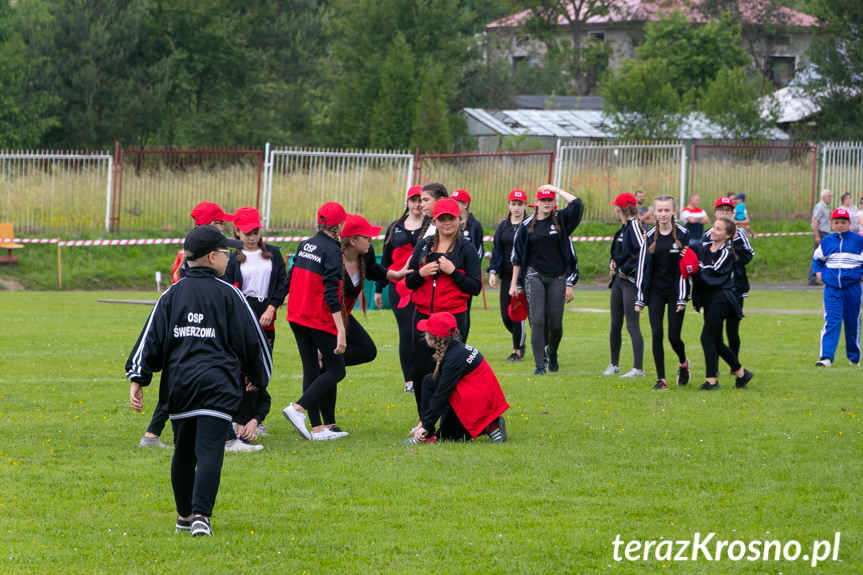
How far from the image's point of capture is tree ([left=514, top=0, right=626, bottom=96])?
6944 centimetres

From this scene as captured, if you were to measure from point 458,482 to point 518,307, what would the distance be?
5337 mm

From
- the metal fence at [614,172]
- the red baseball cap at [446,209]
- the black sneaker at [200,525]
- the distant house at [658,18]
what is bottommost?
the black sneaker at [200,525]

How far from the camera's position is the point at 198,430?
600cm

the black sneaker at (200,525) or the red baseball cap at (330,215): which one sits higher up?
the red baseball cap at (330,215)

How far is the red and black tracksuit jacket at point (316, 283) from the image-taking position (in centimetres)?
852

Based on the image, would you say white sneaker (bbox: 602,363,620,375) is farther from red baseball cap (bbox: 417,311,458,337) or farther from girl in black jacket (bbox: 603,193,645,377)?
red baseball cap (bbox: 417,311,458,337)

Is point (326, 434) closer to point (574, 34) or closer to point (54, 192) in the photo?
point (54, 192)

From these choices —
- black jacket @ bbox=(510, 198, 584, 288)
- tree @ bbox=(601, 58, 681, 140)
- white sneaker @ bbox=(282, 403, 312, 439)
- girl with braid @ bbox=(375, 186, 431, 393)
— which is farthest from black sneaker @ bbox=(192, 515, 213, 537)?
tree @ bbox=(601, 58, 681, 140)

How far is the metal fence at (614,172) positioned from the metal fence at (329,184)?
4158 millimetres

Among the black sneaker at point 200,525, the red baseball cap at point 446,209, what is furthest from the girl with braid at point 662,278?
the black sneaker at point 200,525

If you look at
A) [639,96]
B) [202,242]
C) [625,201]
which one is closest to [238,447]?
[202,242]

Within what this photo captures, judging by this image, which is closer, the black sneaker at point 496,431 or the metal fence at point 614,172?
the black sneaker at point 496,431

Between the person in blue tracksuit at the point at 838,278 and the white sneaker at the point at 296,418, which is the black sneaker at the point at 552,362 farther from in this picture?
the white sneaker at the point at 296,418

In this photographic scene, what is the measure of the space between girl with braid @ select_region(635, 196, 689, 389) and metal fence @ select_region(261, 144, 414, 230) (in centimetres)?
1729
